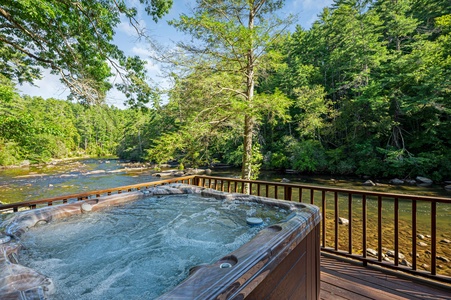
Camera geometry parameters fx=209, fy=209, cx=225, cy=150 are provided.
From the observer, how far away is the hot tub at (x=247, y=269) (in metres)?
0.88

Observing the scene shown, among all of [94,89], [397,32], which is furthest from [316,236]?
[397,32]

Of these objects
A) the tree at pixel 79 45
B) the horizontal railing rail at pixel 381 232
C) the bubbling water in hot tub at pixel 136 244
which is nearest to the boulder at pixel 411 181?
the horizontal railing rail at pixel 381 232

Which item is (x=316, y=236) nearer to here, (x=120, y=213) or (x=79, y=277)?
(x=79, y=277)

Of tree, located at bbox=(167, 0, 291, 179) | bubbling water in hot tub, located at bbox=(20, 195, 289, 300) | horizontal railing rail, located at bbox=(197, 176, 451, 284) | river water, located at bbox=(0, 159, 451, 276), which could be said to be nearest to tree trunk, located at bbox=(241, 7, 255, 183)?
tree, located at bbox=(167, 0, 291, 179)

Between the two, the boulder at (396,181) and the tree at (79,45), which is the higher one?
the tree at (79,45)

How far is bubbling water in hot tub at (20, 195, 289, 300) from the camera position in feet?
3.92

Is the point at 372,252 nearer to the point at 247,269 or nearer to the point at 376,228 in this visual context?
the point at 376,228

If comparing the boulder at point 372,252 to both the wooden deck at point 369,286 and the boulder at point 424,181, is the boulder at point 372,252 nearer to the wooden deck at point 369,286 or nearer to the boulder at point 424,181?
the wooden deck at point 369,286

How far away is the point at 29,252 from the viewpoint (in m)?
1.55

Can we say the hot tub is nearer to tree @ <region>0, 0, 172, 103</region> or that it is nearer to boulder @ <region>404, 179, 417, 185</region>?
tree @ <region>0, 0, 172, 103</region>

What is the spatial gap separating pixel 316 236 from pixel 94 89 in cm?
464

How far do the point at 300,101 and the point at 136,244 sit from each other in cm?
1275

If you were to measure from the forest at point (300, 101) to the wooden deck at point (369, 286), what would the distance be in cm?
320

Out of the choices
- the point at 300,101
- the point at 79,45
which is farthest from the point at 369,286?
the point at 300,101
